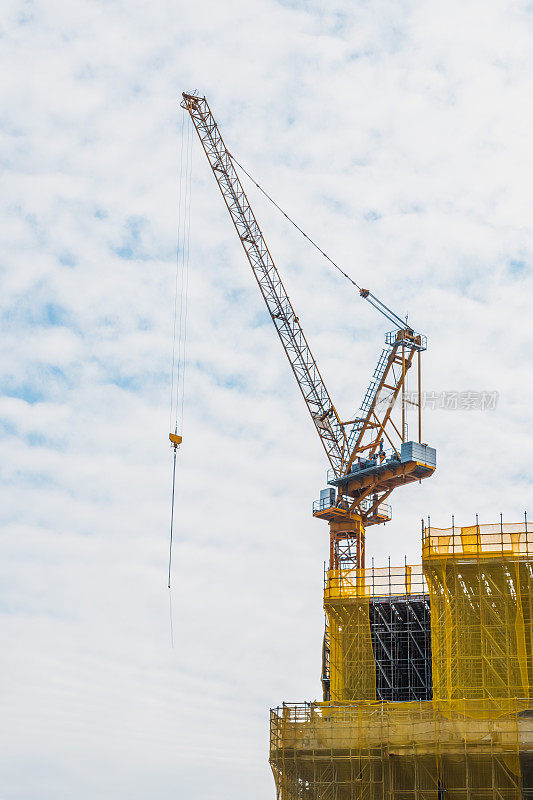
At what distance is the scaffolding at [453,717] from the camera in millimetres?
41875

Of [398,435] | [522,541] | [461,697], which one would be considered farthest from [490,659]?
[398,435]

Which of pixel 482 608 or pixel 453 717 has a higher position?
pixel 482 608

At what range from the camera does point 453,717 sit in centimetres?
4416

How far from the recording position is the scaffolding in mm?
41875

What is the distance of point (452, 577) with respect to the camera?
48.8 meters

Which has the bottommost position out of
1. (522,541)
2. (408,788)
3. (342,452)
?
(408,788)

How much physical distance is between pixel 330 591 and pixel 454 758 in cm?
2525

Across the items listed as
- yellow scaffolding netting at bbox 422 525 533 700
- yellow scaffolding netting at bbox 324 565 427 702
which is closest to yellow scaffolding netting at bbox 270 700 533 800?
yellow scaffolding netting at bbox 422 525 533 700

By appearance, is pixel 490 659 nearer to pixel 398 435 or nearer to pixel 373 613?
pixel 373 613

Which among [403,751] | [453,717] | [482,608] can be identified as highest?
[482,608]

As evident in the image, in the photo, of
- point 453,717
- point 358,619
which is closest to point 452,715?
point 453,717

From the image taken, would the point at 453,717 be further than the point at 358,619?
No

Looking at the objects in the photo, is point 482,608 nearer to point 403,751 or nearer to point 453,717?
Answer: point 453,717

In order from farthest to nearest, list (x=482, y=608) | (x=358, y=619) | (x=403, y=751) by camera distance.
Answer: (x=358, y=619) → (x=482, y=608) → (x=403, y=751)
